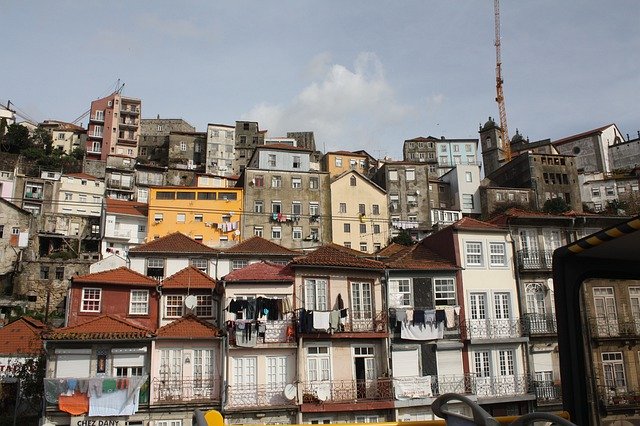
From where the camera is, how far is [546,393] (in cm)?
3366

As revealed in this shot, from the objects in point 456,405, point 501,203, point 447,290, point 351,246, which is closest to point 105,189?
point 351,246

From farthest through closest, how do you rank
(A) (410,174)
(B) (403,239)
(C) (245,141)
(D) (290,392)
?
(C) (245,141) → (A) (410,174) → (B) (403,239) → (D) (290,392)

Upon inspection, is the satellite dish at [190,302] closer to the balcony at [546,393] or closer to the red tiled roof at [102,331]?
the red tiled roof at [102,331]

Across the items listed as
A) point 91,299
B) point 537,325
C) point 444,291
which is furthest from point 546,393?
point 91,299

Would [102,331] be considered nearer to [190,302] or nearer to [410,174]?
[190,302]

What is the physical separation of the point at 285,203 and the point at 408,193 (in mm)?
18884

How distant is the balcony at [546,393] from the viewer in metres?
33.5

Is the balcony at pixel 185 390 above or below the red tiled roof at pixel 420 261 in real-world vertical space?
below

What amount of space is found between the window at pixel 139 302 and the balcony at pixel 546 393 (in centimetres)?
2337

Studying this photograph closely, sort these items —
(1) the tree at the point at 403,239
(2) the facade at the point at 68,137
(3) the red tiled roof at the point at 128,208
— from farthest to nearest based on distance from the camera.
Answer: (2) the facade at the point at 68,137
(1) the tree at the point at 403,239
(3) the red tiled roof at the point at 128,208

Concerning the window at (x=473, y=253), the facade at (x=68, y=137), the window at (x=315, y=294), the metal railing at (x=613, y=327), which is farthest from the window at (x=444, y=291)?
the facade at (x=68, y=137)

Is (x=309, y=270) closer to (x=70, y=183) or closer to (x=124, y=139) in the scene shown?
(x=70, y=183)

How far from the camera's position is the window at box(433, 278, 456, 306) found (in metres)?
34.3

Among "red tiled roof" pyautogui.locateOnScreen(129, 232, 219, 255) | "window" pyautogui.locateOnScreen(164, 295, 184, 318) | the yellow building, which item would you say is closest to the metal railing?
"window" pyautogui.locateOnScreen(164, 295, 184, 318)
